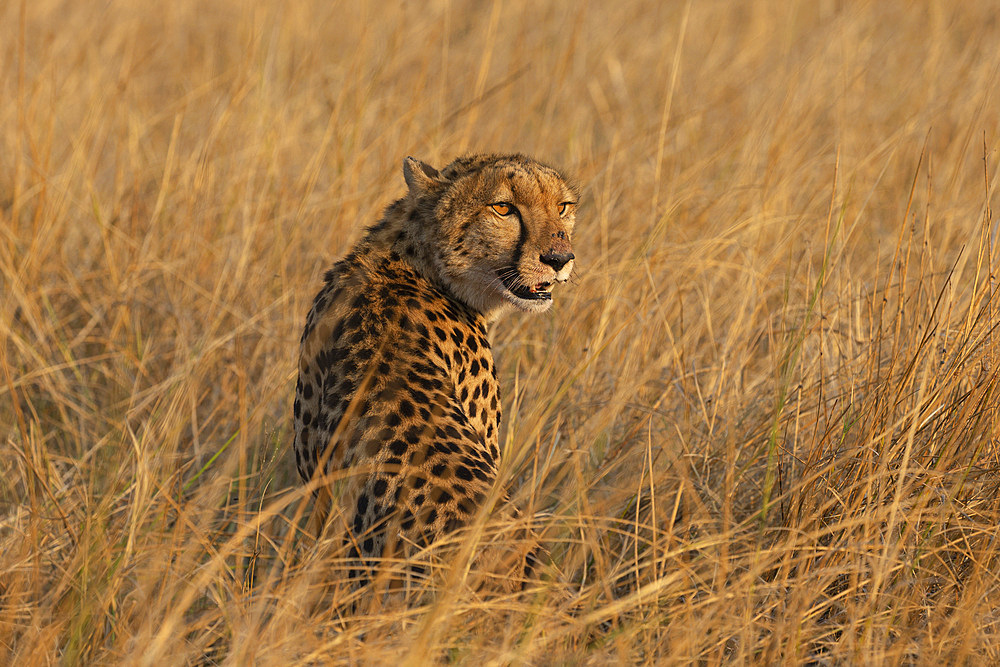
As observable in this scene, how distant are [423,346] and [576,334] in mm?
1200

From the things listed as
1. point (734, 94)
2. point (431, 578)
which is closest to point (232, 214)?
point (431, 578)

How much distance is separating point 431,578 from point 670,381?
1.31 metres

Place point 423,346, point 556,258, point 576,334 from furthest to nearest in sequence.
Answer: point 576,334 < point 556,258 < point 423,346

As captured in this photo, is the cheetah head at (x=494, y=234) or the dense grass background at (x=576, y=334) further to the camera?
the cheetah head at (x=494, y=234)

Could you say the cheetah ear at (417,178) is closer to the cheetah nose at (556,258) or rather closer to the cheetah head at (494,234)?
the cheetah head at (494,234)

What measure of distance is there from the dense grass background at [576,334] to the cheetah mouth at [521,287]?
21 cm

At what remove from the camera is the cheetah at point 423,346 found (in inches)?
91.6

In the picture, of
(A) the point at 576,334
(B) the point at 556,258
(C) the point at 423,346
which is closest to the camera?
(C) the point at 423,346

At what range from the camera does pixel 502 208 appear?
2986mm

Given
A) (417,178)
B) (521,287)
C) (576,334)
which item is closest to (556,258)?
(521,287)

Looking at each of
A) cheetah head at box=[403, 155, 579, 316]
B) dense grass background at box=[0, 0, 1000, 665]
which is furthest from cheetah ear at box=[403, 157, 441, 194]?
dense grass background at box=[0, 0, 1000, 665]

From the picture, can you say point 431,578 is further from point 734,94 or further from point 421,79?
point 734,94

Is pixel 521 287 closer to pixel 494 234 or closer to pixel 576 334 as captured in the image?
pixel 494 234

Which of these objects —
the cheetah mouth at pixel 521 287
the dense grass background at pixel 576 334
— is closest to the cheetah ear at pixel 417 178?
the cheetah mouth at pixel 521 287
